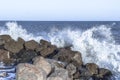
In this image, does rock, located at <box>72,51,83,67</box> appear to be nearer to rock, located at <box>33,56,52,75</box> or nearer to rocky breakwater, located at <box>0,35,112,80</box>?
rocky breakwater, located at <box>0,35,112,80</box>

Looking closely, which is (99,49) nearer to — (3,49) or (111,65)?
(111,65)

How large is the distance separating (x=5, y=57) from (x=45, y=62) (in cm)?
465

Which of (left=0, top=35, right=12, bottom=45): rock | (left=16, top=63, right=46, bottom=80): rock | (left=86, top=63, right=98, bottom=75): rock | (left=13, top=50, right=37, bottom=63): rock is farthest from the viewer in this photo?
(left=0, top=35, right=12, bottom=45): rock

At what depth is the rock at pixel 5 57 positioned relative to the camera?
18000 millimetres

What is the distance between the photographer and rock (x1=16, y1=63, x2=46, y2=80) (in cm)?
1291

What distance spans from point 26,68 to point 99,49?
979 cm

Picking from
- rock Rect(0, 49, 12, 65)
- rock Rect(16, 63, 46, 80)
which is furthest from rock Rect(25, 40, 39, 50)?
rock Rect(16, 63, 46, 80)

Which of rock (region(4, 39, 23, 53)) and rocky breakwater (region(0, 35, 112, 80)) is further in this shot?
rock (region(4, 39, 23, 53))

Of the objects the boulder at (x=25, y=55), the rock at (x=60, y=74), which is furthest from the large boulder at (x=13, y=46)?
the rock at (x=60, y=74)

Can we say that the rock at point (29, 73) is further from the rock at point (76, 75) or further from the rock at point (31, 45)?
the rock at point (31, 45)

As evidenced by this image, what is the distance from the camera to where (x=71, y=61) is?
1781cm

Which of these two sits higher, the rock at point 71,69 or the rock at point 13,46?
the rock at point 13,46

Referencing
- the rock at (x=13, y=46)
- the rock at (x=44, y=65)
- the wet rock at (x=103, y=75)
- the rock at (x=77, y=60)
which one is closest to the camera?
the rock at (x=44, y=65)

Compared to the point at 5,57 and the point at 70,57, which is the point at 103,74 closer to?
the point at 70,57
